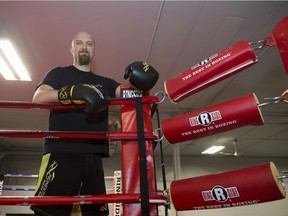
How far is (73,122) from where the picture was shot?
148 centimetres

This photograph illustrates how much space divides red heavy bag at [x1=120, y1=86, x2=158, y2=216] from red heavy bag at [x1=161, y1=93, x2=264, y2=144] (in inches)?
5.2

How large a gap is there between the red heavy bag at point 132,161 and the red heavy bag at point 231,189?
0.12 meters

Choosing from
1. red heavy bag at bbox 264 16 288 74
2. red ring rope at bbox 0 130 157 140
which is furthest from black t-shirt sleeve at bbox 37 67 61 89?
red heavy bag at bbox 264 16 288 74

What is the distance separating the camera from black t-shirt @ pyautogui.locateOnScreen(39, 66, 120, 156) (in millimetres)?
1396

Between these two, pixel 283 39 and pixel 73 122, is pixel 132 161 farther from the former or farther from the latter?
pixel 283 39

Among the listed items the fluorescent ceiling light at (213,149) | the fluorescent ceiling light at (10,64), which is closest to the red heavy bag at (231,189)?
the fluorescent ceiling light at (10,64)

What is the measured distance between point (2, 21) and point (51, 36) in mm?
525

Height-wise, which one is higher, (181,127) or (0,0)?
(0,0)

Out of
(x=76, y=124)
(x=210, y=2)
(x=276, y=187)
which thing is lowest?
(x=276, y=187)

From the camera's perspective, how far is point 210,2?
8.86ft

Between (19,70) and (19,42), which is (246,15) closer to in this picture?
(19,42)

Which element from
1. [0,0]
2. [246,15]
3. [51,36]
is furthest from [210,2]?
[0,0]

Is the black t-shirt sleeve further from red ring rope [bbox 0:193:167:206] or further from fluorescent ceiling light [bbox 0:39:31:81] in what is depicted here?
fluorescent ceiling light [bbox 0:39:31:81]

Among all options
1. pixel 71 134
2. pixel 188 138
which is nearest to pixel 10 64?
pixel 71 134
